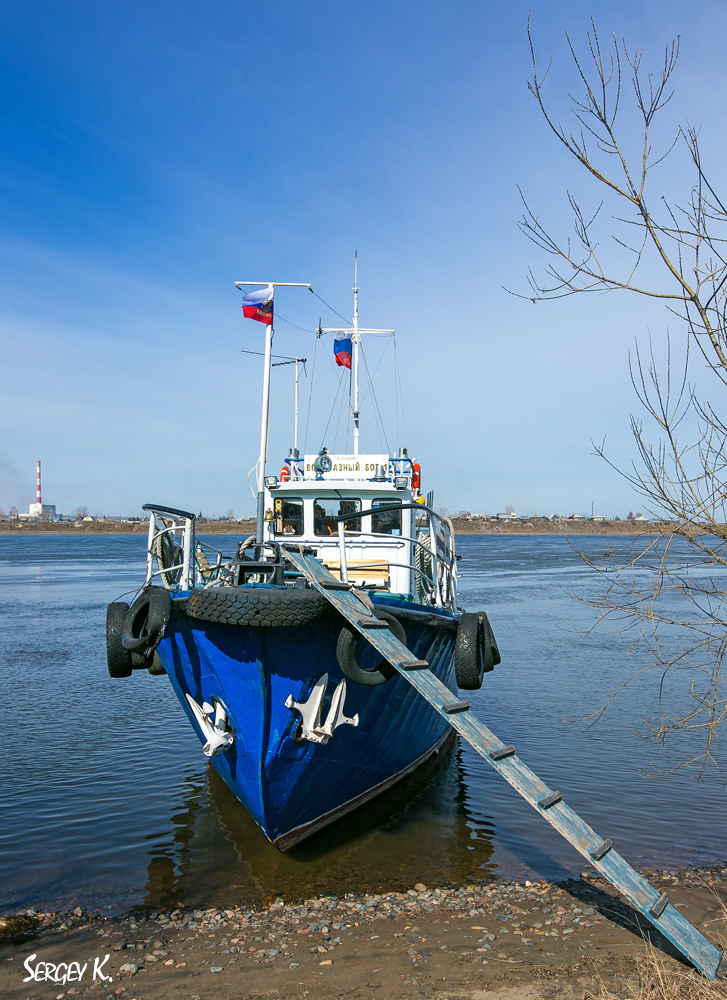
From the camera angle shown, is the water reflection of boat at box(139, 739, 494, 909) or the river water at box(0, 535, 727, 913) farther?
the river water at box(0, 535, 727, 913)

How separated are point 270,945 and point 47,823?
3.50 m

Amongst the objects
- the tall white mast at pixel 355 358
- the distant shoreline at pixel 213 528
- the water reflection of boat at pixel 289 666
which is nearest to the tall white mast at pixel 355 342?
the tall white mast at pixel 355 358

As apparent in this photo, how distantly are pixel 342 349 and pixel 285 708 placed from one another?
876cm

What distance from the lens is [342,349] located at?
1340 cm

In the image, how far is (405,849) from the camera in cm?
682

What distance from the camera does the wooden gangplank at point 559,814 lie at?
4199mm

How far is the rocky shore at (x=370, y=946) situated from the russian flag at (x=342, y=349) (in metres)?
9.46

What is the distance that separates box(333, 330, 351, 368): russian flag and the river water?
6.72 meters

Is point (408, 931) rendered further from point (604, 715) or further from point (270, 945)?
point (604, 715)

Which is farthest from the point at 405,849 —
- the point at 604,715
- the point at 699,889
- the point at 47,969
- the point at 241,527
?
the point at 241,527

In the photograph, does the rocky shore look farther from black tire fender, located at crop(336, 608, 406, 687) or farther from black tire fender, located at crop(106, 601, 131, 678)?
black tire fender, located at crop(106, 601, 131, 678)

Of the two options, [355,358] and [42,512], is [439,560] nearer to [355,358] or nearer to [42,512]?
[355,358]

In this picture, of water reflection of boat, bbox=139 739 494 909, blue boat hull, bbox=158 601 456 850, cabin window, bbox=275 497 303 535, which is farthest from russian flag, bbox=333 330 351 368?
water reflection of boat, bbox=139 739 494 909

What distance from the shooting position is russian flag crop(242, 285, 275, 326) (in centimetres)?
1013
